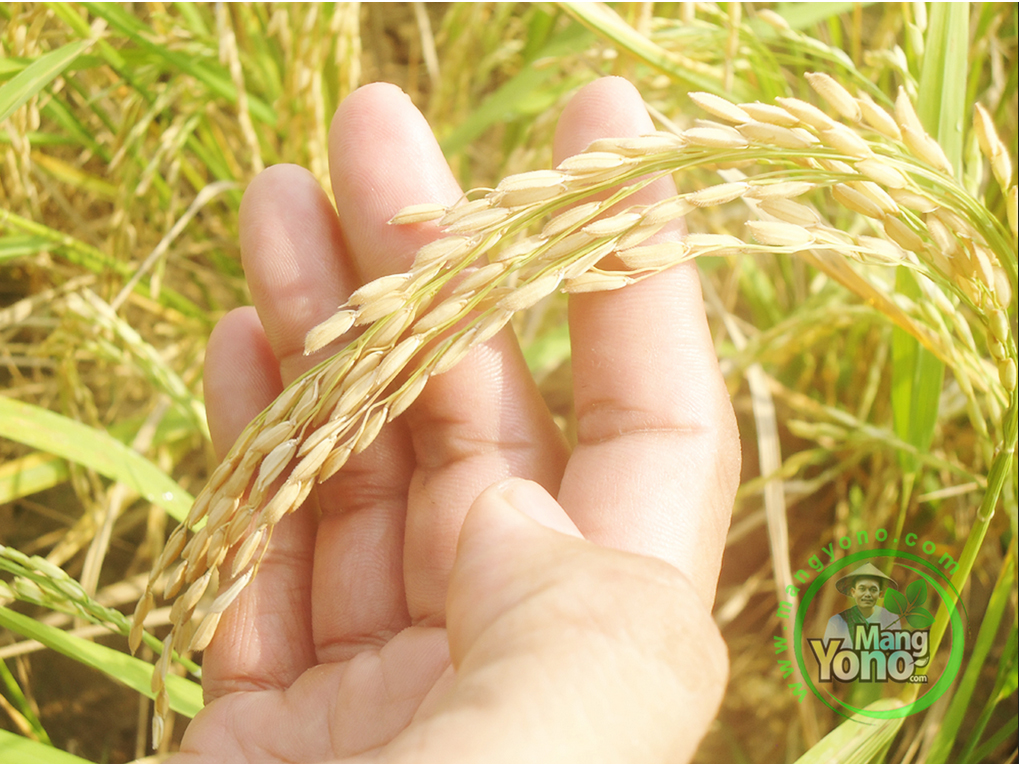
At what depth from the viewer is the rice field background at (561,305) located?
1.21 metres

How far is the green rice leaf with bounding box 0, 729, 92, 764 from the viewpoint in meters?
1.00

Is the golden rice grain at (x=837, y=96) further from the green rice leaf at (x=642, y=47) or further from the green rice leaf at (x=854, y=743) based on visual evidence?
the green rice leaf at (x=854, y=743)

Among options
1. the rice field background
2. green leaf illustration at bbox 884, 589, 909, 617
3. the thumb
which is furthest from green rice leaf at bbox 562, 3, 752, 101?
green leaf illustration at bbox 884, 589, 909, 617

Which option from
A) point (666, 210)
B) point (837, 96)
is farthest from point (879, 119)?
point (666, 210)

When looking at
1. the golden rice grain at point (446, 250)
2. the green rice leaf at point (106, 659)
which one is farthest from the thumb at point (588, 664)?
the green rice leaf at point (106, 659)

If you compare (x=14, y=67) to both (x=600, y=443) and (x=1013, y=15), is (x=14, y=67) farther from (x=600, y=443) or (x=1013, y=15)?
(x=1013, y=15)

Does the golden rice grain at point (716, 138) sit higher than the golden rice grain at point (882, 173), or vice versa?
the golden rice grain at point (716, 138)

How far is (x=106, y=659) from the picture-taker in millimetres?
1197

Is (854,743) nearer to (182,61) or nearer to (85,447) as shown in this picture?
(85,447)

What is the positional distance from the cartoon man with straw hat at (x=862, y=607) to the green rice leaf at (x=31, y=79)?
6.03ft

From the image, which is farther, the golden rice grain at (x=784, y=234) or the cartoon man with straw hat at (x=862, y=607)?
the cartoon man with straw hat at (x=862, y=607)

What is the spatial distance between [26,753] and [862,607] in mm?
1527

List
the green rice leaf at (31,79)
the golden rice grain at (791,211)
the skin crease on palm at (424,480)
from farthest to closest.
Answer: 1. the green rice leaf at (31,79)
2. the golden rice grain at (791,211)
3. the skin crease on palm at (424,480)

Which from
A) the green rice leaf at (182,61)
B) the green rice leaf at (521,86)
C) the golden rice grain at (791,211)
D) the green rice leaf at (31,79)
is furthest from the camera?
the green rice leaf at (521,86)
